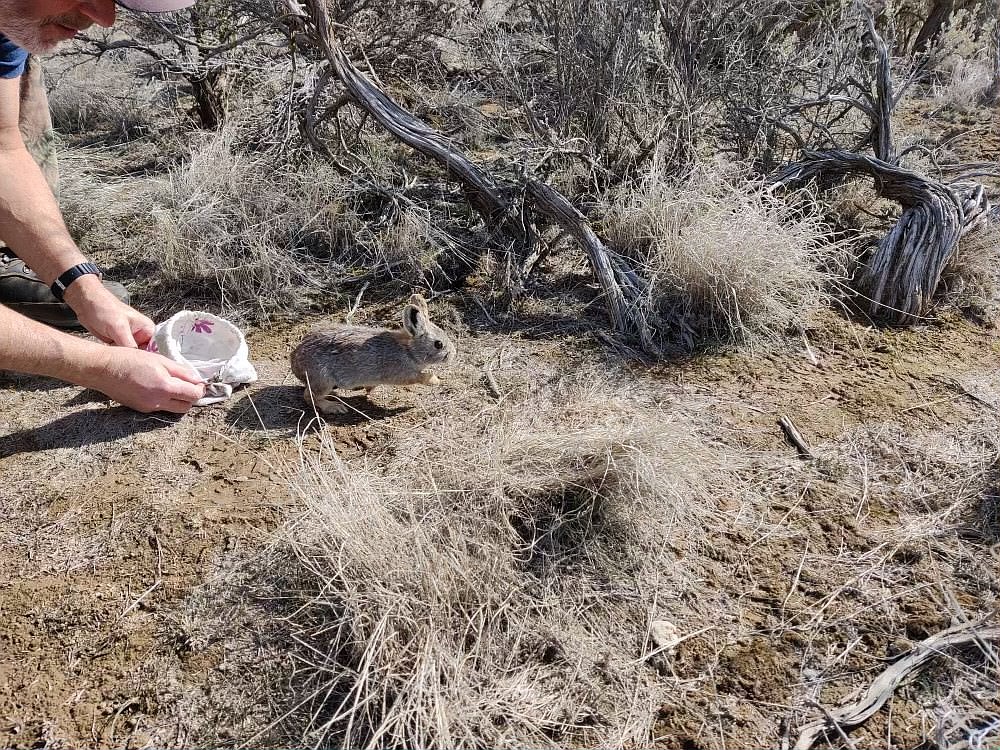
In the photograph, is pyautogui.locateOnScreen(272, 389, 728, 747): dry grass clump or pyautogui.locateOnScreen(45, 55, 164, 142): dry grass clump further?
pyautogui.locateOnScreen(45, 55, 164, 142): dry grass clump

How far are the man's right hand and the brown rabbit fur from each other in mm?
588

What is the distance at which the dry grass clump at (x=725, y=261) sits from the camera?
4.05 m

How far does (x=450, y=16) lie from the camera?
5.91 m

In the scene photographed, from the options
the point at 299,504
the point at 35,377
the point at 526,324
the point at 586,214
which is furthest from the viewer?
the point at 586,214

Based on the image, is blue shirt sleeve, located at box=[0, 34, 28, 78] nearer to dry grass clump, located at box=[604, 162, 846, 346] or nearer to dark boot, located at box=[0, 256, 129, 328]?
dark boot, located at box=[0, 256, 129, 328]

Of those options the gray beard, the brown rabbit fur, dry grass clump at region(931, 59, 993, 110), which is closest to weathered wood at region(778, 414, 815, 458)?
the brown rabbit fur

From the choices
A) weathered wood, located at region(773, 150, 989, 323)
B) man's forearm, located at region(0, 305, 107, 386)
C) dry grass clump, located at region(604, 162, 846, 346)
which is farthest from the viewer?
weathered wood, located at region(773, 150, 989, 323)

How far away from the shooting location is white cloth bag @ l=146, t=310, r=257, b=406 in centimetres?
362


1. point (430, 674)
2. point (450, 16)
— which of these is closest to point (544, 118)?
point (450, 16)

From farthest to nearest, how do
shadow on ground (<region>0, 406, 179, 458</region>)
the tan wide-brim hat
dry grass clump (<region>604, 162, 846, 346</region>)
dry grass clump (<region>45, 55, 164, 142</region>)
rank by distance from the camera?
dry grass clump (<region>45, 55, 164, 142</region>) → dry grass clump (<region>604, 162, 846, 346</region>) → shadow on ground (<region>0, 406, 179, 458</region>) → the tan wide-brim hat

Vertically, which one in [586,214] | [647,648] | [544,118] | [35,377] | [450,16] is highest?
[450,16]

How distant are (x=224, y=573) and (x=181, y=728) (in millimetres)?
632

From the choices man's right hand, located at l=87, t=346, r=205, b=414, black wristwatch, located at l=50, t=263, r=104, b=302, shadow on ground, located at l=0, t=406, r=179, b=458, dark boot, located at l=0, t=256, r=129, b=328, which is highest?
black wristwatch, located at l=50, t=263, r=104, b=302

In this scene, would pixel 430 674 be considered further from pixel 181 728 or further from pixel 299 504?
pixel 299 504
